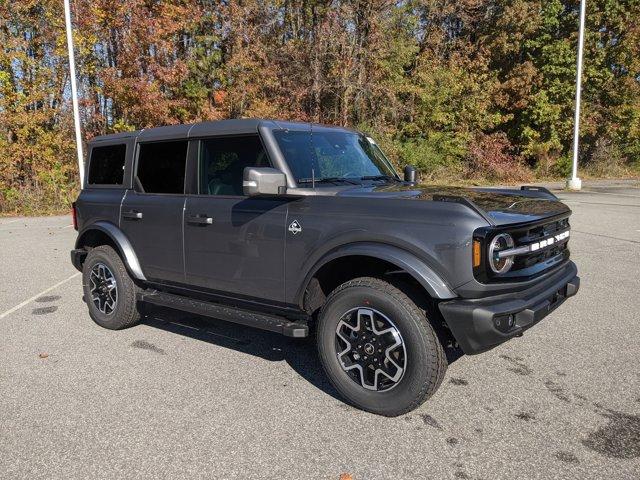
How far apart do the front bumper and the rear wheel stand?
3095mm

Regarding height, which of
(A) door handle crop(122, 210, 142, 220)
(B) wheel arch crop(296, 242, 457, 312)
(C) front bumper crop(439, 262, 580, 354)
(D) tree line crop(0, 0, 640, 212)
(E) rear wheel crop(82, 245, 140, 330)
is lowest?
(E) rear wheel crop(82, 245, 140, 330)

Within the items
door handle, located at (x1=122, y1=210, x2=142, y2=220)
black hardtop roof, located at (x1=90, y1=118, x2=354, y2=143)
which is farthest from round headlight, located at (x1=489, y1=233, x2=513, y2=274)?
door handle, located at (x1=122, y1=210, x2=142, y2=220)

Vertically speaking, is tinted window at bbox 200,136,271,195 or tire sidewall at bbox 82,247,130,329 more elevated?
tinted window at bbox 200,136,271,195

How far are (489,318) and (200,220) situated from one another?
2306 millimetres

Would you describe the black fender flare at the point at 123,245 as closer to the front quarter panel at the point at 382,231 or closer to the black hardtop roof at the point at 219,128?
the black hardtop roof at the point at 219,128

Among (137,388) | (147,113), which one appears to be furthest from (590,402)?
(147,113)

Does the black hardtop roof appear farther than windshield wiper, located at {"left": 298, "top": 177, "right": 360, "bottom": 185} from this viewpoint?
Yes

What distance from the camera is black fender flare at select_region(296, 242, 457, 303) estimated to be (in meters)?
2.98

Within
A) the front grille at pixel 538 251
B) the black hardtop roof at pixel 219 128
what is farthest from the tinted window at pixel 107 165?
the front grille at pixel 538 251

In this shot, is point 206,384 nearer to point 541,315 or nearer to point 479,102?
point 541,315

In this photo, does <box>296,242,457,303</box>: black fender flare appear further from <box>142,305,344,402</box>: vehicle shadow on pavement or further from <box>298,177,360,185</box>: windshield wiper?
<box>142,305,344,402</box>: vehicle shadow on pavement

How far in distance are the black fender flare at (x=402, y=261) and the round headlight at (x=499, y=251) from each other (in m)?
0.30

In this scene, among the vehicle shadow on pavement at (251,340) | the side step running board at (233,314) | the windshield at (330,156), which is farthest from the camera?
the vehicle shadow on pavement at (251,340)

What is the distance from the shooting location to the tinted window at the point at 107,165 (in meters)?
4.96
